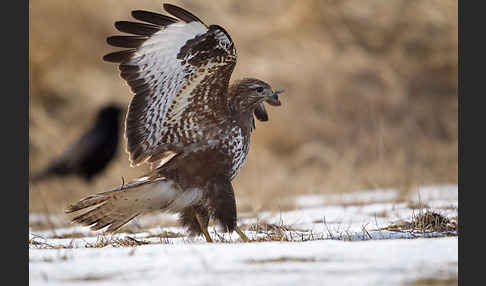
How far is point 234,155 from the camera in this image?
459 cm

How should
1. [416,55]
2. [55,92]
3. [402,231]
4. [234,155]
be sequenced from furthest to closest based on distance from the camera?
[55,92] < [416,55] < [234,155] < [402,231]

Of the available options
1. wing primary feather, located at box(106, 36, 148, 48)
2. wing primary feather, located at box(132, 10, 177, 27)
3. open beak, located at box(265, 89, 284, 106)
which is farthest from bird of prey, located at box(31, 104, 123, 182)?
wing primary feather, located at box(132, 10, 177, 27)

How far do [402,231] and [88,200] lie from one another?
2.05m

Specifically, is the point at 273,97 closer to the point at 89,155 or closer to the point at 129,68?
the point at 129,68

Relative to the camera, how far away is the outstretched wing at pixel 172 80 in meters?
4.32

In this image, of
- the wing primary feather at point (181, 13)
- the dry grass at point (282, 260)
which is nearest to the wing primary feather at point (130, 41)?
the wing primary feather at point (181, 13)

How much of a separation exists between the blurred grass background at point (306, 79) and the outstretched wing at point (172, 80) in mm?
5755

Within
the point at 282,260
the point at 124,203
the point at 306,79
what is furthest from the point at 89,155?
the point at 282,260

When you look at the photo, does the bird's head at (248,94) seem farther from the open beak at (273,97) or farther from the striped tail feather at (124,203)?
the striped tail feather at (124,203)

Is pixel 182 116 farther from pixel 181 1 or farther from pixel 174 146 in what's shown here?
pixel 181 1

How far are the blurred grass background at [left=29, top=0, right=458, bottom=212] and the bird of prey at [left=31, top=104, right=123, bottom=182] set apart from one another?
260mm

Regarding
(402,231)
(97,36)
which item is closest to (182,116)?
(402,231)

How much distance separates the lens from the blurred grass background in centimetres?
1158

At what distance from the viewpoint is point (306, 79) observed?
43.1 feet
